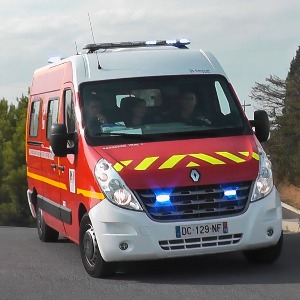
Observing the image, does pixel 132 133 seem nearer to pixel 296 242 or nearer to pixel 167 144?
pixel 167 144

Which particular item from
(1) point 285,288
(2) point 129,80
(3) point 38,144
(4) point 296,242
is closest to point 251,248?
(1) point 285,288

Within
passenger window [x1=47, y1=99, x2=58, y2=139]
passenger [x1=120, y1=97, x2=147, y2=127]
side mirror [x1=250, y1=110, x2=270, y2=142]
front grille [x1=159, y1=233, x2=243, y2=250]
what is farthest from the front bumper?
passenger window [x1=47, y1=99, x2=58, y2=139]

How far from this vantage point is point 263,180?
8812 mm

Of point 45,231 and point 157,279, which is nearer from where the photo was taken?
point 157,279

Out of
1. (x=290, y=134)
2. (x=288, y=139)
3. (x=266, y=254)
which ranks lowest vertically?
(x=288, y=139)

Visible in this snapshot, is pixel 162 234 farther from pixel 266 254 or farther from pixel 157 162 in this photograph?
pixel 266 254

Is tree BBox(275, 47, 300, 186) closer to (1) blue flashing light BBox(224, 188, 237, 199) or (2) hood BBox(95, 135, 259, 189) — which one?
(2) hood BBox(95, 135, 259, 189)

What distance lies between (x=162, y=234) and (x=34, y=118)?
471 centimetres

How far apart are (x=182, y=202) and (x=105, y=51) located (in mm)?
2685

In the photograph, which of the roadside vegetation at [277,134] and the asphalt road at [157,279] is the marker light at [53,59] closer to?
the asphalt road at [157,279]

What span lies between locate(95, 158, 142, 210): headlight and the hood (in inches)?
2.1

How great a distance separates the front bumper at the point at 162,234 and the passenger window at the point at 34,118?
3795 mm

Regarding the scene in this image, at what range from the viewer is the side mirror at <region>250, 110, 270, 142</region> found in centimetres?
993

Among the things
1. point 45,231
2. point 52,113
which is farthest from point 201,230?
point 45,231
